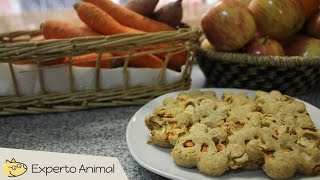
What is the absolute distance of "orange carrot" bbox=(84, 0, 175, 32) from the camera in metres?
0.79

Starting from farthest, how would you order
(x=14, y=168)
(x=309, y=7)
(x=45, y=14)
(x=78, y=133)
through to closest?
(x=45, y=14)
(x=309, y=7)
(x=78, y=133)
(x=14, y=168)

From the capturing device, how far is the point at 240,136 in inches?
18.6

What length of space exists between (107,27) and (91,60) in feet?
0.34

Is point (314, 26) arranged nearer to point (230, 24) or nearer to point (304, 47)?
point (304, 47)

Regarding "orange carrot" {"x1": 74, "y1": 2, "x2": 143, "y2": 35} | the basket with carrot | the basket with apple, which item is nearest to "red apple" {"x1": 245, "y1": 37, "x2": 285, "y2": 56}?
the basket with apple

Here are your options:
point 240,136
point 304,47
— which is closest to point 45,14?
point 304,47

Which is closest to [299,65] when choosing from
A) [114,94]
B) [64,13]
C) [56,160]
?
[114,94]

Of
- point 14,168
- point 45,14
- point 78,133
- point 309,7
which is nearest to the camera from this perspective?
point 14,168

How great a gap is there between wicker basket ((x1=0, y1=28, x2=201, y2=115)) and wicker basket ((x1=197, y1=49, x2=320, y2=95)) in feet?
0.20

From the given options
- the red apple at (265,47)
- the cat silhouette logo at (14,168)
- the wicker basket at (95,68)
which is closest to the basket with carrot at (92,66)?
the wicker basket at (95,68)

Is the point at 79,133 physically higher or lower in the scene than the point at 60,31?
lower

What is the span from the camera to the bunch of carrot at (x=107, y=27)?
725 mm

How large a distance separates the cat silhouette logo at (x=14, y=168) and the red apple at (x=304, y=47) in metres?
0.55

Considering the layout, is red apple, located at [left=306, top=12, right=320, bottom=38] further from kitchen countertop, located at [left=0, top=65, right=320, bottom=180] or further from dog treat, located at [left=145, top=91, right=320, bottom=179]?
dog treat, located at [left=145, top=91, right=320, bottom=179]
